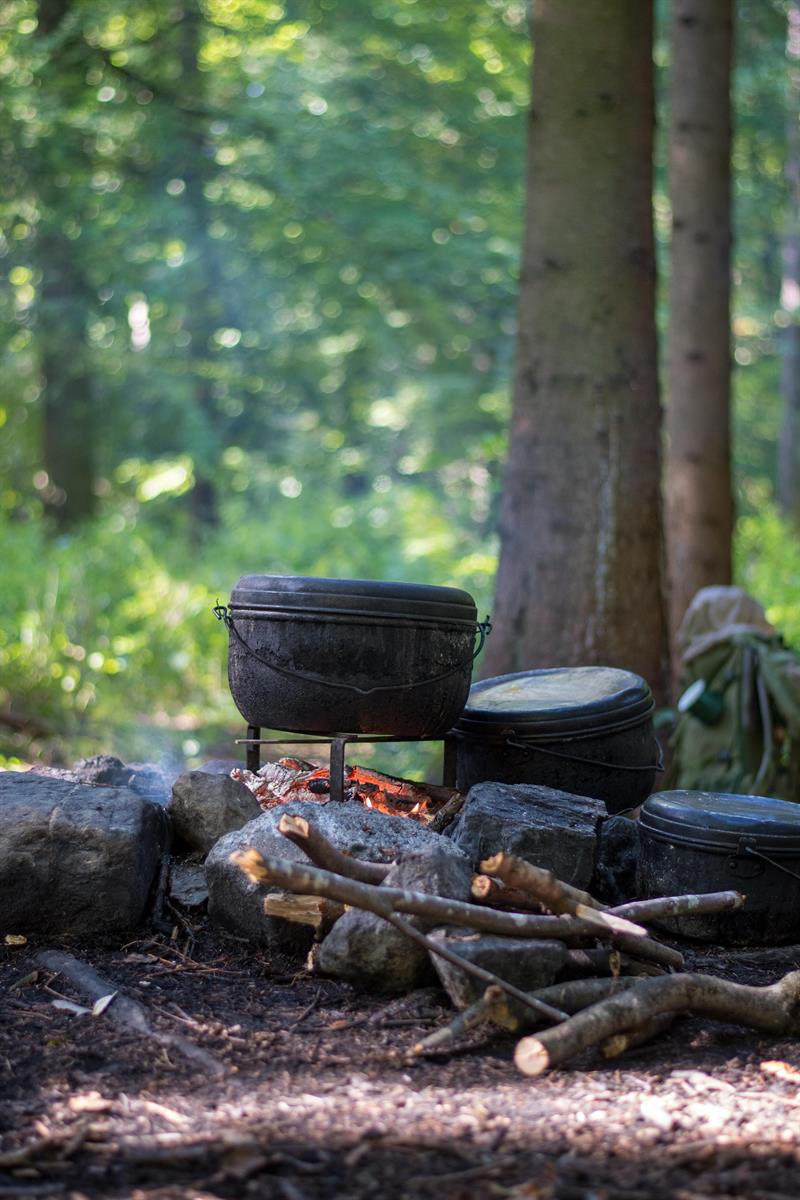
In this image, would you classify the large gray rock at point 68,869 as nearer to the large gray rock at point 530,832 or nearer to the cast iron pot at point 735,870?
the large gray rock at point 530,832

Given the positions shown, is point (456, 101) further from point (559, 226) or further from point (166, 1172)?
point (166, 1172)

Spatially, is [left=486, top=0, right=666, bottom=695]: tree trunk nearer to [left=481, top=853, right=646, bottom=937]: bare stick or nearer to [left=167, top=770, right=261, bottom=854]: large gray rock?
[left=167, top=770, right=261, bottom=854]: large gray rock

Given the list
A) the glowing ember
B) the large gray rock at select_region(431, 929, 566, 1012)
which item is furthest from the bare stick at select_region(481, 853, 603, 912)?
the glowing ember

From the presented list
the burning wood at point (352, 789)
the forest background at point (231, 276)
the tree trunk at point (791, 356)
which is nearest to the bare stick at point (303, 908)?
the burning wood at point (352, 789)

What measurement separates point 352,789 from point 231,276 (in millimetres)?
14132

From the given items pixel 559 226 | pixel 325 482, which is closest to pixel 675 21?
pixel 559 226

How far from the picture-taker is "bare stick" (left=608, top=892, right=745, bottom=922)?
4023 millimetres

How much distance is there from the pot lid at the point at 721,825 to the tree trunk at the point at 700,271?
482 cm

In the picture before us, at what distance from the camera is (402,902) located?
353cm

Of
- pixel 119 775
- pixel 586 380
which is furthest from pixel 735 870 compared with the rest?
pixel 586 380

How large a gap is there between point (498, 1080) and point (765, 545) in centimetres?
1228

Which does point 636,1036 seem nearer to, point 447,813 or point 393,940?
point 393,940

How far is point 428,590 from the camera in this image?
15.4 ft

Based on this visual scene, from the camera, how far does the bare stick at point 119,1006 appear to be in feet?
11.0
